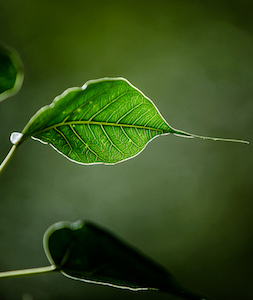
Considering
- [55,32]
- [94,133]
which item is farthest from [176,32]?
[94,133]

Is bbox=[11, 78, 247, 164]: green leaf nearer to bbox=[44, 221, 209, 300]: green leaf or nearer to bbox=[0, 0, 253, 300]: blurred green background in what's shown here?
bbox=[44, 221, 209, 300]: green leaf

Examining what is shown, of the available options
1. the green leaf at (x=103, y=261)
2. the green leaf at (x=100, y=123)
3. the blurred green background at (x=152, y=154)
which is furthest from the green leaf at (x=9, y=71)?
the blurred green background at (x=152, y=154)

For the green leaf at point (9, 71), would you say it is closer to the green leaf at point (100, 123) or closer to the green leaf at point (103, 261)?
the green leaf at point (100, 123)

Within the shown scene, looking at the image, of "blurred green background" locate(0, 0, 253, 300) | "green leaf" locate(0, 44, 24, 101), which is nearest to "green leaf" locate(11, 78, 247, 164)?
"green leaf" locate(0, 44, 24, 101)

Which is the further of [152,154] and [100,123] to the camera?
[152,154]

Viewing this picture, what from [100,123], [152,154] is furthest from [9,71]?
[152,154]

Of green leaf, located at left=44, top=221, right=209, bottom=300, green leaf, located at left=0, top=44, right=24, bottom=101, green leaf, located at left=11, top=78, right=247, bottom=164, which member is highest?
green leaf, located at left=0, top=44, right=24, bottom=101

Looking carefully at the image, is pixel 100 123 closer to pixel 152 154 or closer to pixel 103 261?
pixel 103 261
